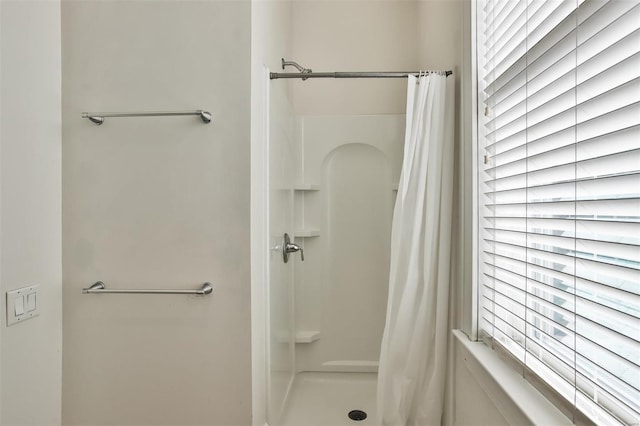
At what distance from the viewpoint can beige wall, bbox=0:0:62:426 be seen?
3.79 ft

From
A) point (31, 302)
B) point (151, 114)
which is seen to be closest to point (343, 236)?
point (151, 114)

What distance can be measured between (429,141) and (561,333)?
95cm

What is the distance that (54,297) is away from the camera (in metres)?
1.41

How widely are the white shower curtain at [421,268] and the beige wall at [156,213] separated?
0.69 metres

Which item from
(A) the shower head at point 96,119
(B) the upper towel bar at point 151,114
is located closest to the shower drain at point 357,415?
(B) the upper towel bar at point 151,114

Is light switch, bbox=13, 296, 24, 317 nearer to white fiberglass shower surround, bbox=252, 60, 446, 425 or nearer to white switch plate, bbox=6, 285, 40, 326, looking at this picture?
white switch plate, bbox=6, 285, 40, 326

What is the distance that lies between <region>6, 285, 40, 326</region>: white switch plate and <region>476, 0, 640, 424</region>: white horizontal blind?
156 cm

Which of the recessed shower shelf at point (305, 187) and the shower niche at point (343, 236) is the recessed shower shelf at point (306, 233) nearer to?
the shower niche at point (343, 236)

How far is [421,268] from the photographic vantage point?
1678 mm

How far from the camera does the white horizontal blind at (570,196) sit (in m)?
0.69

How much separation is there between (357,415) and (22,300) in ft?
5.39

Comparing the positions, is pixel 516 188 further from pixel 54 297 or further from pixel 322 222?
pixel 54 297

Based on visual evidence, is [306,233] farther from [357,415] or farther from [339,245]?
[357,415]

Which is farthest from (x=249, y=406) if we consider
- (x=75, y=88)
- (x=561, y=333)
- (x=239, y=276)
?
(x=75, y=88)
